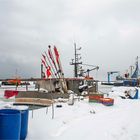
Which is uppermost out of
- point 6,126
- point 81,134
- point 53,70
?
point 53,70

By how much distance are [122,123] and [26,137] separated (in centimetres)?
447

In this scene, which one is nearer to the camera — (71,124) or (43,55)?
(71,124)

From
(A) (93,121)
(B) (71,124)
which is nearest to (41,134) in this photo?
(B) (71,124)

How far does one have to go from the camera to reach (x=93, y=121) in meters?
10.1

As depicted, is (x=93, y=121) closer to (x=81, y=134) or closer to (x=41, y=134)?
(x=81, y=134)

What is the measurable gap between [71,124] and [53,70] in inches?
600

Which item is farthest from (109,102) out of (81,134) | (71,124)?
(81,134)

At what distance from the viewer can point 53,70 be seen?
24.3 meters

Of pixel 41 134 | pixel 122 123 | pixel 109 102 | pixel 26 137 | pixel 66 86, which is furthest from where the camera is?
pixel 66 86

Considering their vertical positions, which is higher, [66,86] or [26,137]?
[66,86]

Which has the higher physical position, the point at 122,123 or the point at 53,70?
the point at 53,70

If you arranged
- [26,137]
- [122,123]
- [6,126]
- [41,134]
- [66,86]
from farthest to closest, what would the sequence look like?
1. [66,86]
2. [122,123]
3. [41,134]
4. [26,137]
5. [6,126]

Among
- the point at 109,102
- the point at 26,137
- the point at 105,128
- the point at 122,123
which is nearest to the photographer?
the point at 26,137

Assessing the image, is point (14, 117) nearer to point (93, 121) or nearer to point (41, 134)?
point (41, 134)
